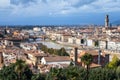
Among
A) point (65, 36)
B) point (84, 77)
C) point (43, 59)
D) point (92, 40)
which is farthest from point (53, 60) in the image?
point (65, 36)

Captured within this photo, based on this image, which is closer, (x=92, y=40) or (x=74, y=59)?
(x=74, y=59)

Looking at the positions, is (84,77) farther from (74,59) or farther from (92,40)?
(92,40)

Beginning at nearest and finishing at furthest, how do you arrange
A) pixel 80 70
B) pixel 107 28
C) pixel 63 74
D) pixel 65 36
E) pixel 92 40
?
pixel 63 74, pixel 80 70, pixel 92 40, pixel 65 36, pixel 107 28

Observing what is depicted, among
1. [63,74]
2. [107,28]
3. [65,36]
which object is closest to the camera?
[63,74]

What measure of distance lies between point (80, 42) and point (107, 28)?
17968 millimetres

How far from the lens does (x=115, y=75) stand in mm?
21719

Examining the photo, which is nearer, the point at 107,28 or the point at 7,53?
the point at 7,53

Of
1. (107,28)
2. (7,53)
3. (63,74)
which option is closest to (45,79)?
(63,74)

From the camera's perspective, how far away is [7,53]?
38844 mm

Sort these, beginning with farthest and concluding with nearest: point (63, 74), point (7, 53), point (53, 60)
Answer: point (7, 53) < point (53, 60) < point (63, 74)

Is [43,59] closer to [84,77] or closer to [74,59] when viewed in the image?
[74,59]

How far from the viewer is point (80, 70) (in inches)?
878

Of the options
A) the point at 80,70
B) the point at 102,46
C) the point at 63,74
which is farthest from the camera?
the point at 102,46

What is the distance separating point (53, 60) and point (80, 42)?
3645cm
